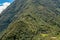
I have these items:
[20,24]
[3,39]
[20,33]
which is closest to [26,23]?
[20,24]

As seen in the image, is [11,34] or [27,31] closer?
[11,34]

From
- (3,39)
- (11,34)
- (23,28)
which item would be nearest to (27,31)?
(23,28)

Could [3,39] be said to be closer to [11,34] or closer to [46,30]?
[11,34]

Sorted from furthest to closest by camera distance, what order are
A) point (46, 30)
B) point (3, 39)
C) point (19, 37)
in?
point (46, 30) < point (19, 37) < point (3, 39)

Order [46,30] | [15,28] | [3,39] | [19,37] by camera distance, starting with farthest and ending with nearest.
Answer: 1. [46,30]
2. [15,28]
3. [19,37]
4. [3,39]

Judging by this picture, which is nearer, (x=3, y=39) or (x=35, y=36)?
(x=3, y=39)

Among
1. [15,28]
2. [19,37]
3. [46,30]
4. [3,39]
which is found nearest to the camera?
[3,39]

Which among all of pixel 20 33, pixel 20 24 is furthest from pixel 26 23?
pixel 20 33

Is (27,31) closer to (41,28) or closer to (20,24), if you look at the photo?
(20,24)
